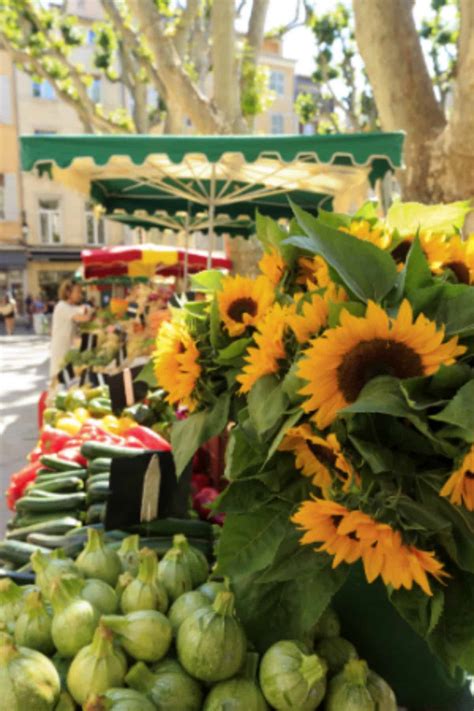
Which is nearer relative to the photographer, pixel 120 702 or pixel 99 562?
pixel 120 702

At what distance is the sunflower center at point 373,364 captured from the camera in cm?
106

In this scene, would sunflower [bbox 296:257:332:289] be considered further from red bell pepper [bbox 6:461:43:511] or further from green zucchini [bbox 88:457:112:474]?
red bell pepper [bbox 6:461:43:511]

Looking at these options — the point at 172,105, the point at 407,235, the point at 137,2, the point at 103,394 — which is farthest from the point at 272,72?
the point at 407,235

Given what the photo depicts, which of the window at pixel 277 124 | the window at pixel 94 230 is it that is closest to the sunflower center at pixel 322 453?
the window at pixel 94 230

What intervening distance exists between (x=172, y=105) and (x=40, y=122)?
20783mm

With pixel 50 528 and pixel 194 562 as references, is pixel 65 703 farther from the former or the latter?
pixel 50 528

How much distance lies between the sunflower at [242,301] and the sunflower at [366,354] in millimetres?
318

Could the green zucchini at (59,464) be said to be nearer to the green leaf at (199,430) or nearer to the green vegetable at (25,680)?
the green leaf at (199,430)

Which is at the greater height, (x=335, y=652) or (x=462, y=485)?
(x=462, y=485)

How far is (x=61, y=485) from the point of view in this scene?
2.57 m

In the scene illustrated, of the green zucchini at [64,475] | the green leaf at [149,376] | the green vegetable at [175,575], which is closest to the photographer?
the green vegetable at [175,575]

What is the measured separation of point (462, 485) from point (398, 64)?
4.70 meters

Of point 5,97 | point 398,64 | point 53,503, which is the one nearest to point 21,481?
point 53,503

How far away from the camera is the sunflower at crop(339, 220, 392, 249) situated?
1.32m
